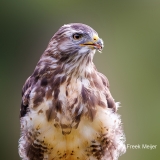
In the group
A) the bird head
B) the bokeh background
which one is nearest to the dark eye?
the bird head

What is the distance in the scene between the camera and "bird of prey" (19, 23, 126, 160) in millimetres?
2664

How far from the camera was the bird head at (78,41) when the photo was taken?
253 cm

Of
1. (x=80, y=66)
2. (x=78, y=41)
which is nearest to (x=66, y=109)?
(x=80, y=66)

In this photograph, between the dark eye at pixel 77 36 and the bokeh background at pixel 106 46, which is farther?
the bokeh background at pixel 106 46

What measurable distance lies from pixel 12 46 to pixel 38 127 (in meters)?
2.17

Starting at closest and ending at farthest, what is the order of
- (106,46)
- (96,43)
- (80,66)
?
(96,43)
(80,66)
(106,46)

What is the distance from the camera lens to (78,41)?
257cm

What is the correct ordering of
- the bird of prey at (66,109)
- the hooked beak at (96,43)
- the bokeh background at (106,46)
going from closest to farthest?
the hooked beak at (96,43), the bird of prey at (66,109), the bokeh background at (106,46)

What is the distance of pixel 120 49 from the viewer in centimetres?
460

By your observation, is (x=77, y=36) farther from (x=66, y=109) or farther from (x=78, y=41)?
(x=66, y=109)

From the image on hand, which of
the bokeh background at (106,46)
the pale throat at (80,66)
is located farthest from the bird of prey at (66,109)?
the bokeh background at (106,46)

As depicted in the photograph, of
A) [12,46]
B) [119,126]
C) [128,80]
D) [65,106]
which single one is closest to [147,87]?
[128,80]

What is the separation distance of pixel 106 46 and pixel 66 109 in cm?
198

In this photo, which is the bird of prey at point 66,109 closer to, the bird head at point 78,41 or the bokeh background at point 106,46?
the bird head at point 78,41
